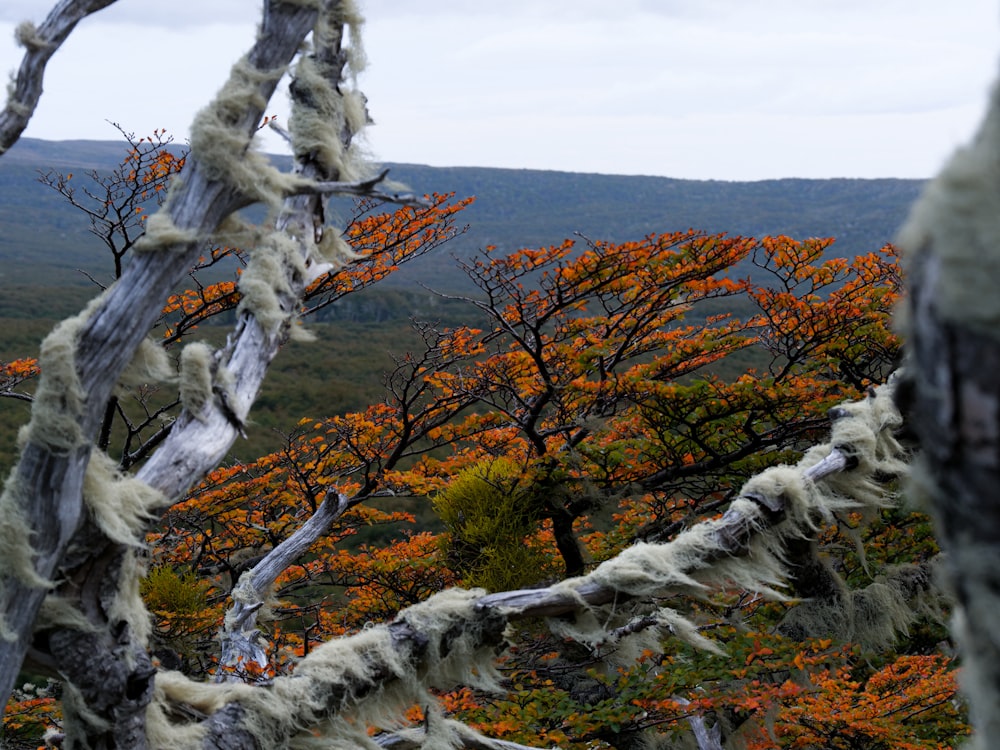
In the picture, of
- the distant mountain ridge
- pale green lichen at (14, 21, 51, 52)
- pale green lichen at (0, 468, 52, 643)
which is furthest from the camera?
the distant mountain ridge

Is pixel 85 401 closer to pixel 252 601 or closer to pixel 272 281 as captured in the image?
pixel 272 281

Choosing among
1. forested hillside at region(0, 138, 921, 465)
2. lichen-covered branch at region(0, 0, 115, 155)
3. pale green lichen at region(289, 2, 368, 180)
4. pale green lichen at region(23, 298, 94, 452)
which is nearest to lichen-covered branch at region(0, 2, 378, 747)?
pale green lichen at region(23, 298, 94, 452)

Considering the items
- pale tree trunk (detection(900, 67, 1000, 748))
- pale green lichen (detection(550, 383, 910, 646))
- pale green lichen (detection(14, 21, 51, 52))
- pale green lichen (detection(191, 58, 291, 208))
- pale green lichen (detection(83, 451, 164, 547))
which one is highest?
pale green lichen (detection(14, 21, 51, 52))

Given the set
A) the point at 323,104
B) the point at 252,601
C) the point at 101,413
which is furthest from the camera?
the point at 252,601

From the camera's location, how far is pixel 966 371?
2.93 feet

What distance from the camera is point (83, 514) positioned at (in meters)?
2.54

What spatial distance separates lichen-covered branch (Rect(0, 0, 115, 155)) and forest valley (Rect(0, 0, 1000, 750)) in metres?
0.02

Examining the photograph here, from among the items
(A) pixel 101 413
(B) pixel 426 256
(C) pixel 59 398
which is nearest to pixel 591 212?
(B) pixel 426 256

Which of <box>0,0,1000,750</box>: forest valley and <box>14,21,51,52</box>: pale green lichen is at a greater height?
<box>14,21,51,52</box>: pale green lichen

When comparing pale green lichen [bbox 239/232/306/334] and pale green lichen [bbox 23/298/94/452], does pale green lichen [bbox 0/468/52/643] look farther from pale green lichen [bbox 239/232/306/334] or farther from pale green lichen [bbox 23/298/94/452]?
pale green lichen [bbox 239/232/306/334]

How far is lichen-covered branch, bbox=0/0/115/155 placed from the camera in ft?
10.1

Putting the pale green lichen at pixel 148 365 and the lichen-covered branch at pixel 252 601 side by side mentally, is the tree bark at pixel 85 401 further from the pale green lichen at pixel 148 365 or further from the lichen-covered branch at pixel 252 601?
the lichen-covered branch at pixel 252 601

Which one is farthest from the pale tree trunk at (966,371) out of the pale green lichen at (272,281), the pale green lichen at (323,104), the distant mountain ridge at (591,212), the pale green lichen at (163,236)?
the distant mountain ridge at (591,212)

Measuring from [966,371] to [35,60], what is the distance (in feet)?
11.4
